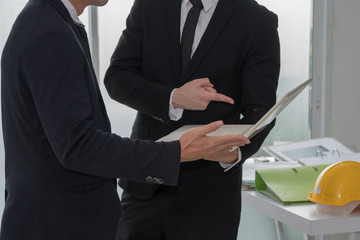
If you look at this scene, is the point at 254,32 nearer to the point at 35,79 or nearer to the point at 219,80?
the point at 219,80

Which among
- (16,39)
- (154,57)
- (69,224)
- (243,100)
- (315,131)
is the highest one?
(16,39)

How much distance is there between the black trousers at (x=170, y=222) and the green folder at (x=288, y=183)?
30 cm

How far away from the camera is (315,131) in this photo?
332 centimetres

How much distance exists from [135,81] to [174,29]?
225 millimetres

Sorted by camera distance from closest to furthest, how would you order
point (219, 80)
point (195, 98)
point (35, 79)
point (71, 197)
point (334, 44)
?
1. point (35, 79)
2. point (71, 197)
3. point (195, 98)
4. point (219, 80)
5. point (334, 44)

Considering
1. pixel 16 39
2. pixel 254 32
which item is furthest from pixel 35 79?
pixel 254 32

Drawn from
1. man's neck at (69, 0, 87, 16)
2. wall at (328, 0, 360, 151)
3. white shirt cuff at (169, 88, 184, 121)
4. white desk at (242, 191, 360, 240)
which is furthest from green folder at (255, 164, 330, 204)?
wall at (328, 0, 360, 151)

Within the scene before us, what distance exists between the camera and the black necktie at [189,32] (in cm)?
175

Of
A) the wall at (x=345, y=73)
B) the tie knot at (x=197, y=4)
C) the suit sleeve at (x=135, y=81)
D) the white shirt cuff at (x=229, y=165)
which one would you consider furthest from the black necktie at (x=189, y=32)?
the wall at (x=345, y=73)

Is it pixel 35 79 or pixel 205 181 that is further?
pixel 205 181

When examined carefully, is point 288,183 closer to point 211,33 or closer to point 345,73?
point 211,33

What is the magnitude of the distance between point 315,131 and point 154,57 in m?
1.83

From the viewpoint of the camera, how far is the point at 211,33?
1.72 metres

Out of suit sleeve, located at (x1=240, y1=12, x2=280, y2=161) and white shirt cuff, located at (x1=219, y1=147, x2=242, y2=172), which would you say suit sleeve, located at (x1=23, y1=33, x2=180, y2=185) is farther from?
suit sleeve, located at (x1=240, y1=12, x2=280, y2=161)
